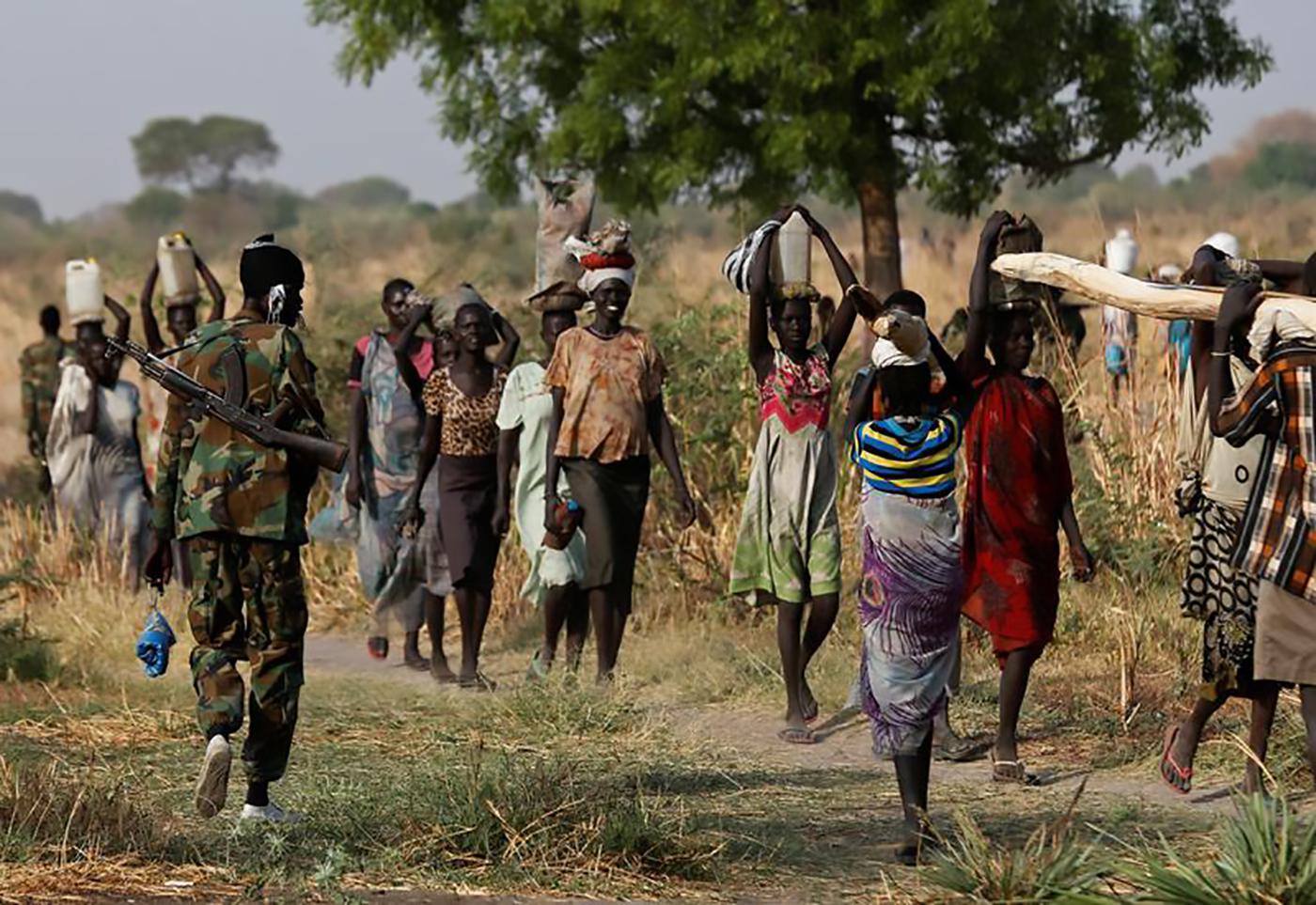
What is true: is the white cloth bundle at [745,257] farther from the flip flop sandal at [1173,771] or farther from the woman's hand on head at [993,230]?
the flip flop sandal at [1173,771]

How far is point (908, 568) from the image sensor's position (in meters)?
6.73

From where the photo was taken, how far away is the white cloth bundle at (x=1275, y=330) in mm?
6633

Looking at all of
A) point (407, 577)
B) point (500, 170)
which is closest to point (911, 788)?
point (407, 577)

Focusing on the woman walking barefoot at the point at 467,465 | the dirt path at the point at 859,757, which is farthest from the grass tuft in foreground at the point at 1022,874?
the woman walking barefoot at the point at 467,465

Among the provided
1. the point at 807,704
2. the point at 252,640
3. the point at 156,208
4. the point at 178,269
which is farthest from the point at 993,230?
the point at 156,208

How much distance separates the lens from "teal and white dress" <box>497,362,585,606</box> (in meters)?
10.4

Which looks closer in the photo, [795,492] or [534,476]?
[795,492]

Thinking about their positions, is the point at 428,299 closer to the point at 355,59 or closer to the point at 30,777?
the point at 30,777

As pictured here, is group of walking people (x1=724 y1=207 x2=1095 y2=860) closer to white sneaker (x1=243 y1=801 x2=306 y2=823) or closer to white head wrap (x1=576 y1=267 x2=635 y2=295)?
white head wrap (x1=576 y1=267 x2=635 y2=295)

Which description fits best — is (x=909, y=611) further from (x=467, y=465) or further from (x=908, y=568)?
(x=467, y=465)

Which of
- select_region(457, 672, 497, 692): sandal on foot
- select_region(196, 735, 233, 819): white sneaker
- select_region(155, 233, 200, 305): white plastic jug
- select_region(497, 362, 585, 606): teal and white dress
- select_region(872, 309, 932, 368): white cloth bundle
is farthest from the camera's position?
select_region(155, 233, 200, 305): white plastic jug

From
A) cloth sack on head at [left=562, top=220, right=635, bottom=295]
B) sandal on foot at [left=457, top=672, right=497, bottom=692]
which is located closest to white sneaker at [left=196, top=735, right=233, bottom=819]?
cloth sack on head at [left=562, top=220, right=635, bottom=295]

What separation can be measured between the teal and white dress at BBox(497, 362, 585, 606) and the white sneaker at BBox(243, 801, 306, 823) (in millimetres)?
3359

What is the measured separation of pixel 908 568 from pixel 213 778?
2.16 metres
